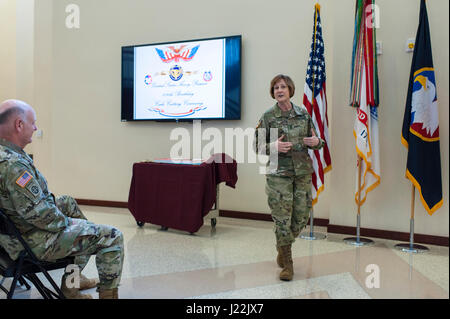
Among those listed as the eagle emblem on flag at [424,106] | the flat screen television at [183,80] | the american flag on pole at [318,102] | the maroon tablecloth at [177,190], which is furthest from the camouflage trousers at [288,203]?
the flat screen television at [183,80]

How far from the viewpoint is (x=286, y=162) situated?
264 cm

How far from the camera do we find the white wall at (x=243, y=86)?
144 inches

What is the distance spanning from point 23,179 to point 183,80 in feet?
11.5

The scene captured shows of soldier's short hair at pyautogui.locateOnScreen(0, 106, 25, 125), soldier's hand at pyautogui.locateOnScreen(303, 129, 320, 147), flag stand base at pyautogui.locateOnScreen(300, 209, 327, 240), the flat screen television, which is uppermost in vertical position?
the flat screen television

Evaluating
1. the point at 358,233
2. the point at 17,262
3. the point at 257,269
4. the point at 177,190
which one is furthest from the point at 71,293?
the point at 358,233

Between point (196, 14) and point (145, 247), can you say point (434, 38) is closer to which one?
point (196, 14)

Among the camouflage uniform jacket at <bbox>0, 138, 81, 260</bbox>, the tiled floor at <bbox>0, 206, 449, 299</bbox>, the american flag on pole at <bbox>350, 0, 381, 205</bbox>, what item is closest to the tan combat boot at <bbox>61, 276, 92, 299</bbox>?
the tiled floor at <bbox>0, 206, 449, 299</bbox>

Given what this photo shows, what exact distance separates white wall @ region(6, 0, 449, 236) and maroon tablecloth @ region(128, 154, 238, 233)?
0.86 m

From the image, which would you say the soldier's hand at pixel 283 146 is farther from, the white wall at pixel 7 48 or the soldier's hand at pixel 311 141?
the white wall at pixel 7 48

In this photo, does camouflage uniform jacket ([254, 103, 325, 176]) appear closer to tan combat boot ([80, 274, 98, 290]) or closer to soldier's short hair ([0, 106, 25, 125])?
tan combat boot ([80, 274, 98, 290])

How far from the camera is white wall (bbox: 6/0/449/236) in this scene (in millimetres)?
3660

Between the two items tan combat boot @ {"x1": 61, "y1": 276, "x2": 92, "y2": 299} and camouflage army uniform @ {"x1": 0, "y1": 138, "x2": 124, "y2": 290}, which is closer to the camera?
camouflage army uniform @ {"x1": 0, "y1": 138, "x2": 124, "y2": 290}

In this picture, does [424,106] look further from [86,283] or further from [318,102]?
[86,283]

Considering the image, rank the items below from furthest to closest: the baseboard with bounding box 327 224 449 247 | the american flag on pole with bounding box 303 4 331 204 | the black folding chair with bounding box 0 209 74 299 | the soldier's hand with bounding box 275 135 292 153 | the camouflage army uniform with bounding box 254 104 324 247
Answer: the american flag on pole with bounding box 303 4 331 204 < the baseboard with bounding box 327 224 449 247 < the camouflage army uniform with bounding box 254 104 324 247 < the soldier's hand with bounding box 275 135 292 153 < the black folding chair with bounding box 0 209 74 299
